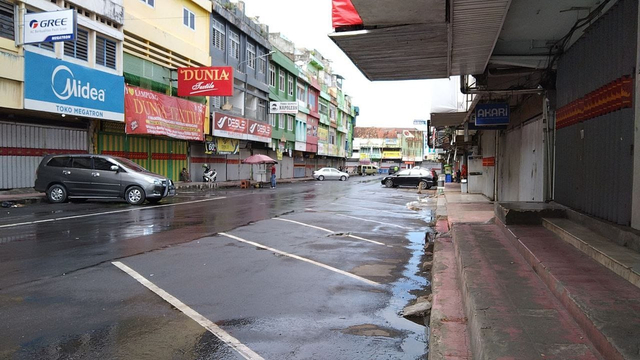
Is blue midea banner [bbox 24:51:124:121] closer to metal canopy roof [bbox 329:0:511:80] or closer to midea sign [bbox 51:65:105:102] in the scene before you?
midea sign [bbox 51:65:105:102]

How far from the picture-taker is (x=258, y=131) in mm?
39625

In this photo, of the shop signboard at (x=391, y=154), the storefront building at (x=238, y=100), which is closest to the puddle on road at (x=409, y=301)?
the storefront building at (x=238, y=100)

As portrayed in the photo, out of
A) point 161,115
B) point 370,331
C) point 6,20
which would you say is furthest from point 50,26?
point 370,331

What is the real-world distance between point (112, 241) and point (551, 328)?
7857mm

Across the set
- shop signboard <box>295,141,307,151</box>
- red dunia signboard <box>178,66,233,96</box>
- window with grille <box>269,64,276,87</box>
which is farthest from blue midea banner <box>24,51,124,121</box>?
shop signboard <box>295,141,307,151</box>

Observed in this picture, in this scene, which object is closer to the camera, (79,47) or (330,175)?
(79,47)

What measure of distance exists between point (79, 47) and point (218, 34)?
1429 cm

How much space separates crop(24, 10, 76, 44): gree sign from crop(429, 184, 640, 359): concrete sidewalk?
51.9 ft

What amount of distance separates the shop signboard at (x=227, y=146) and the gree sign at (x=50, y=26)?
685 inches

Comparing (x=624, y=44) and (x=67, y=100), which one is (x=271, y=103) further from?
(x=624, y=44)

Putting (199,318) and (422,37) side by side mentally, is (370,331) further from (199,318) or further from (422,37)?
(422,37)

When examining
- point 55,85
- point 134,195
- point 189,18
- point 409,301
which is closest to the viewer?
point 409,301

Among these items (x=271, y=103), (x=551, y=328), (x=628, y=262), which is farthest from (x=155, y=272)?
(x=271, y=103)

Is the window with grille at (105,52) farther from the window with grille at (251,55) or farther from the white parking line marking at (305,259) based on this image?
the window with grille at (251,55)
